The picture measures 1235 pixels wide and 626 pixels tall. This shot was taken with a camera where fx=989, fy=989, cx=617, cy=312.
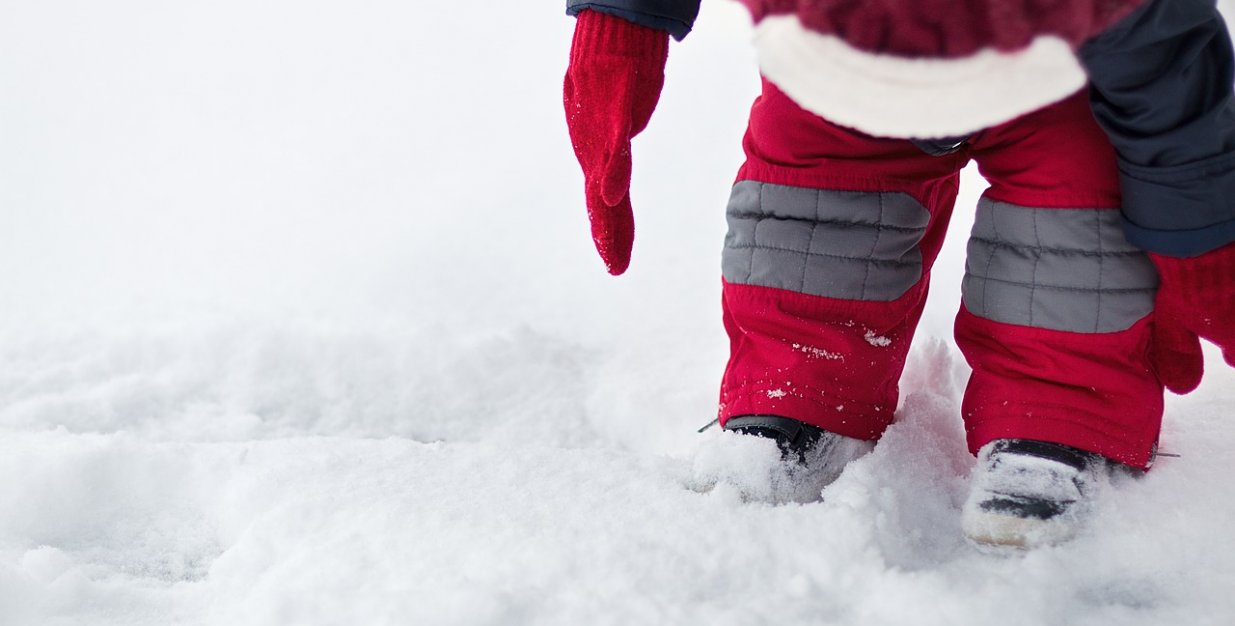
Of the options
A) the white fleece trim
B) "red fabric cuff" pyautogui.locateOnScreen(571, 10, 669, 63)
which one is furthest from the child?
the white fleece trim

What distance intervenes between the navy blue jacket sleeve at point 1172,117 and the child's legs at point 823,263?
0.52ft

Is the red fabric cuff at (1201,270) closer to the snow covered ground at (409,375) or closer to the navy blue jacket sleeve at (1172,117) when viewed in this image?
the navy blue jacket sleeve at (1172,117)

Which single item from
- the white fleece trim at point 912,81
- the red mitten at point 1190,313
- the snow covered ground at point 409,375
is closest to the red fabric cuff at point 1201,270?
the red mitten at point 1190,313

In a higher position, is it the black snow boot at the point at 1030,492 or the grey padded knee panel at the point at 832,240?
the grey padded knee panel at the point at 832,240

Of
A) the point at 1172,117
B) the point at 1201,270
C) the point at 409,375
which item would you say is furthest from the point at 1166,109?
the point at 409,375

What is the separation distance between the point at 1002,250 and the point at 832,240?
0.45 ft

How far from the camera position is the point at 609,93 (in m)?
0.70

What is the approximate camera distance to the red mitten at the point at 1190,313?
70cm

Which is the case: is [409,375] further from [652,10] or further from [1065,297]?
[1065,297]

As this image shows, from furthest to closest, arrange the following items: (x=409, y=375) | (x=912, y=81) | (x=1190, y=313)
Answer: (x=409, y=375)
(x=1190, y=313)
(x=912, y=81)

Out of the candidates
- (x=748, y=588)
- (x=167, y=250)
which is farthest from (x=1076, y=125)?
(x=167, y=250)

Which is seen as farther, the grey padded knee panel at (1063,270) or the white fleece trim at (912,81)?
the grey padded knee panel at (1063,270)

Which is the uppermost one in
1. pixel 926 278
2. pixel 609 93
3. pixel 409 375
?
pixel 609 93

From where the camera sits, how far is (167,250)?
1.36 meters
